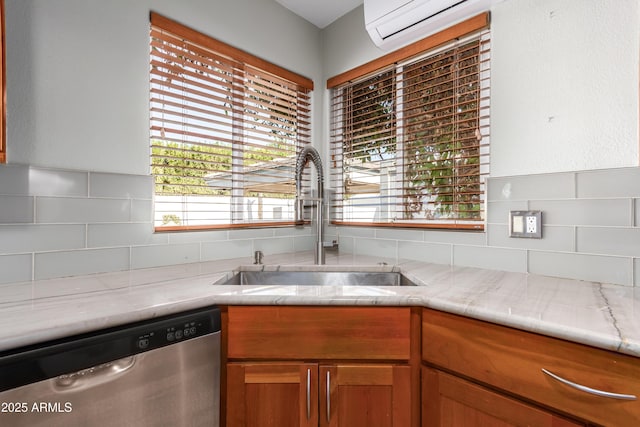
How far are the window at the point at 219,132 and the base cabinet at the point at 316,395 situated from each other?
0.83 meters

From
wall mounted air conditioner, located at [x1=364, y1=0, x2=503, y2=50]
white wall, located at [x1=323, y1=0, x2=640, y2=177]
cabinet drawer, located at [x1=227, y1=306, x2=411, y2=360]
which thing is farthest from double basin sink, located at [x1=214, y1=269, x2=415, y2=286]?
wall mounted air conditioner, located at [x1=364, y1=0, x2=503, y2=50]

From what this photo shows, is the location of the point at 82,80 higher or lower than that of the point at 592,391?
higher

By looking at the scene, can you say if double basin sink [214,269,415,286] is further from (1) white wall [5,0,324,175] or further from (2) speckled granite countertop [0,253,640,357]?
(1) white wall [5,0,324,175]

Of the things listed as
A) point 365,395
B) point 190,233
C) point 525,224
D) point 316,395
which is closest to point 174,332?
point 316,395

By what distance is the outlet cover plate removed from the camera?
4.25 feet

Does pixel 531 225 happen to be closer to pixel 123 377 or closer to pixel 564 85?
pixel 564 85

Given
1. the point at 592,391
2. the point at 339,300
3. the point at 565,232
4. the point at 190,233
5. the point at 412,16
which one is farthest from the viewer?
the point at 190,233

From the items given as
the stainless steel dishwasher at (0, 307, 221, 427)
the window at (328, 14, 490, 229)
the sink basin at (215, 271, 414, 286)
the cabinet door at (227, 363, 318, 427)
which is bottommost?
the cabinet door at (227, 363, 318, 427)

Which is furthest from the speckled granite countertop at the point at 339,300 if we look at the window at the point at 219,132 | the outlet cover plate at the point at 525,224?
the window at the point at 219,132

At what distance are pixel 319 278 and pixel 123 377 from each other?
876 millimetres

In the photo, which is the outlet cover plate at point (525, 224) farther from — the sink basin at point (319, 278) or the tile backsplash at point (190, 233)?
the sink basin at point (319, 278)

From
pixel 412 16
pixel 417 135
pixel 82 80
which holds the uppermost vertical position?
pixel 412 16

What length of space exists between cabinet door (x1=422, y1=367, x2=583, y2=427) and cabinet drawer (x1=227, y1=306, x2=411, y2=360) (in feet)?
0.40

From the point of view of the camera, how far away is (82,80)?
1.26m
